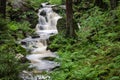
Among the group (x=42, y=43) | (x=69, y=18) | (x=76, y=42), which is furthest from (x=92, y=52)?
(x=42, y=43)

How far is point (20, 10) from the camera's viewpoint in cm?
2538

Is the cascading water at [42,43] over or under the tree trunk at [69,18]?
under

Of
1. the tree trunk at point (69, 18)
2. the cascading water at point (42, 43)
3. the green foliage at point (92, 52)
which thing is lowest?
the cascading water at point (42, 43)

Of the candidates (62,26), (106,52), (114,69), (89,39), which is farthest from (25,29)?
(114,69)

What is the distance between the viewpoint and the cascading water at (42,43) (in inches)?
488

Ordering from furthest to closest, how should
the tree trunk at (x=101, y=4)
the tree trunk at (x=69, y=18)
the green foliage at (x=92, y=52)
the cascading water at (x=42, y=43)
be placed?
the tree trunk at (x=101, y=4) → the tree trunk at (x=69, y=18) → the cascading water at (x=42, y=43) → the green foliage at (x=92, y=52)

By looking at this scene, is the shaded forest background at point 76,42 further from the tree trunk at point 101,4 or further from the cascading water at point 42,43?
the cascading water at point 42,43

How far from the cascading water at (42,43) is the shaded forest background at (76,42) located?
48 centimetres

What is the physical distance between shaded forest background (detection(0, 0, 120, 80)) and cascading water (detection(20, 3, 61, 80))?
48 cm

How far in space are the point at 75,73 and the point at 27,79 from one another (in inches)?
68.7

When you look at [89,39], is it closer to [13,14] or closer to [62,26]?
[62,26]

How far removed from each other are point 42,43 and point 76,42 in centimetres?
394

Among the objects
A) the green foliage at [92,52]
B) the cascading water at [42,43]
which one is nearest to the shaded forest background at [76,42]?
the green foliage at [92,52]

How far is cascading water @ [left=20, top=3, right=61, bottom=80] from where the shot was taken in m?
12.4
